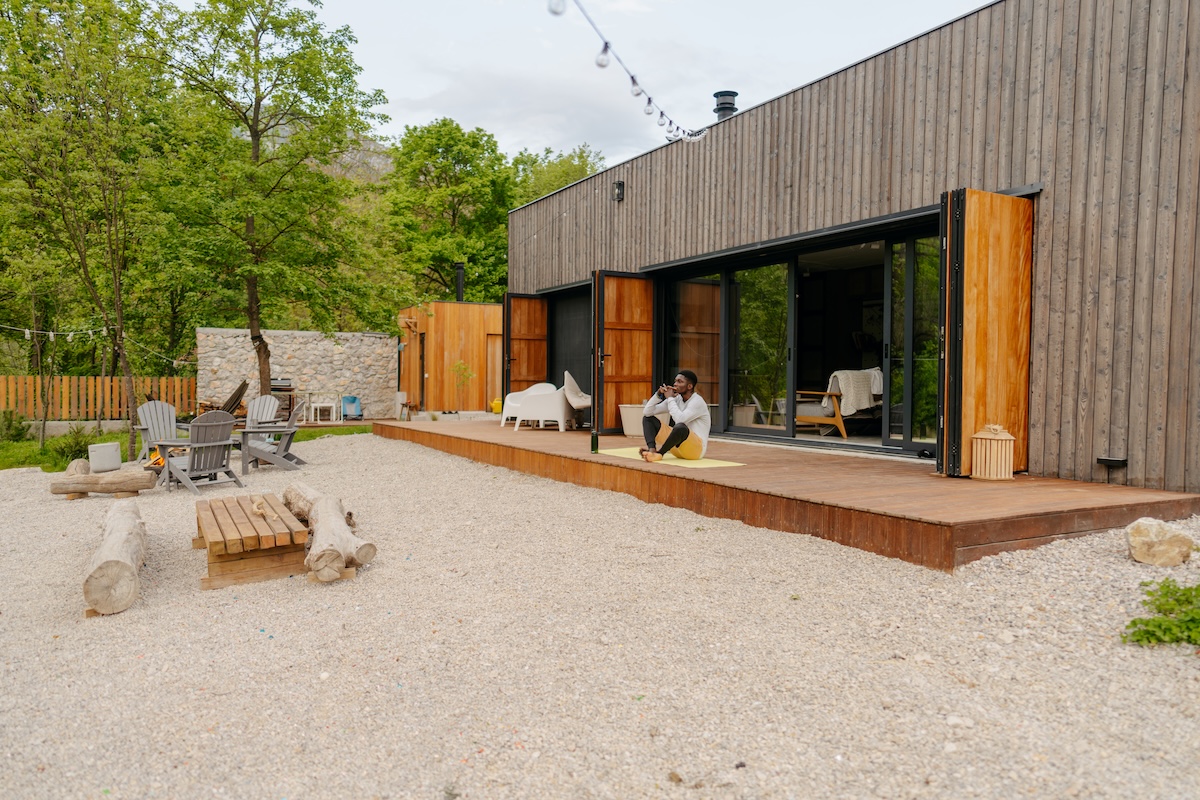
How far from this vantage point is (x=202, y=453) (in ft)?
22.5

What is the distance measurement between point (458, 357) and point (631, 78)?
986cm

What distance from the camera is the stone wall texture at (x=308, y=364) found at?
14.7m

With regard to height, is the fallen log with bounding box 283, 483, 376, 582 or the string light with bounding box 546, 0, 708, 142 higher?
the string light with bounding box 546, 0, 708, 142

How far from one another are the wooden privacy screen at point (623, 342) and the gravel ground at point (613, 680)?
4479mm

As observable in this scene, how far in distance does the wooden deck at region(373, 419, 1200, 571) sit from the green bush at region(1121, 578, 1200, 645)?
74 centimetres

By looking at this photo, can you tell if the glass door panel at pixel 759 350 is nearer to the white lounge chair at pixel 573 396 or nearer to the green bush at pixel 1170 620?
the white lounge chair at pixel 573 396

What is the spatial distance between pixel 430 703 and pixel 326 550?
1445 mm

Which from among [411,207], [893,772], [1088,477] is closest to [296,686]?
[893,772]

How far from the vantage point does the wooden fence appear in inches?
510

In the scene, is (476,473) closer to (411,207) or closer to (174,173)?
(174,173)

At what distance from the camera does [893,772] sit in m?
1.96

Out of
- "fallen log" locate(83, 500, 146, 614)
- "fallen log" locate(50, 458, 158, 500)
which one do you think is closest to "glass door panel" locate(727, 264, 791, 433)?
"fallen log" locate(50, 458, 158, 500)

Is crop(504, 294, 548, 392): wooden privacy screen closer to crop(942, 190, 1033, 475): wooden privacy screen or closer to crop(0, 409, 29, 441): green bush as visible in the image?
crop(942, 190, 1033, 475): wooden privacy screen

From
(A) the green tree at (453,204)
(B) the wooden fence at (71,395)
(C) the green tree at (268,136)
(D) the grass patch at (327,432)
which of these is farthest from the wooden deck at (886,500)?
(A) the green tree at (453,204)
